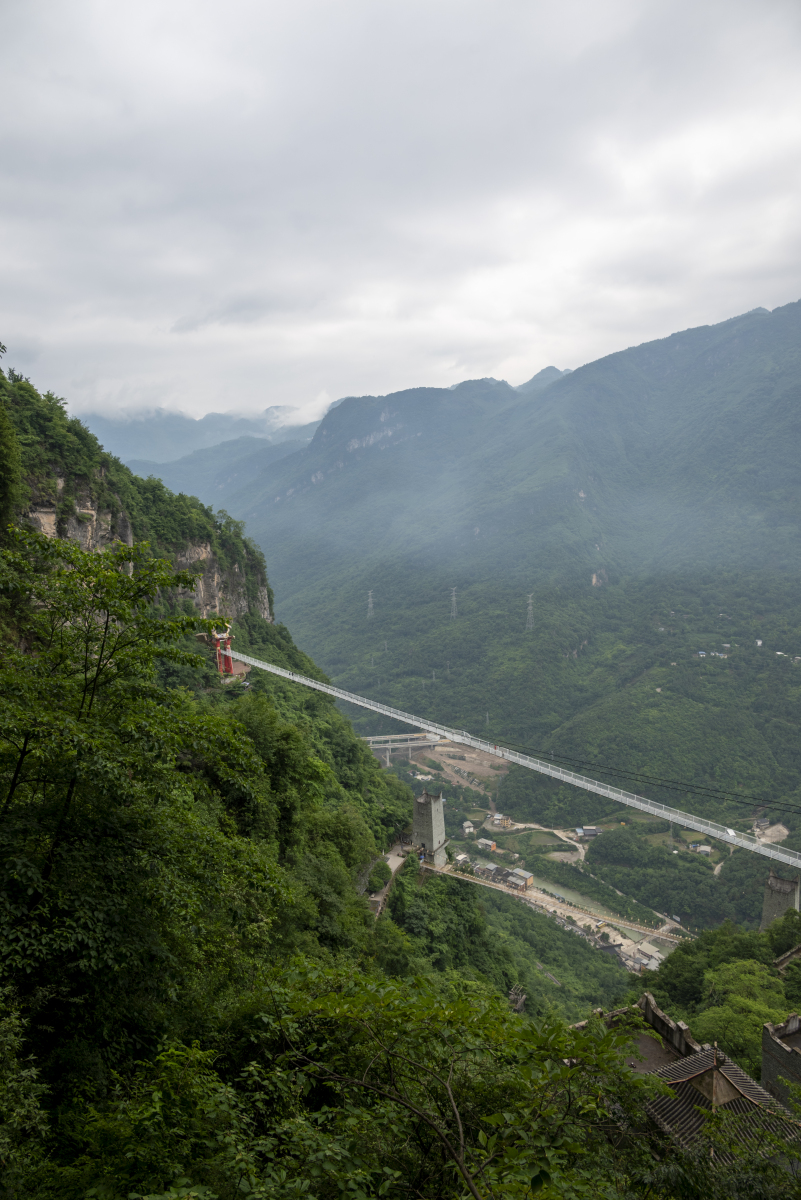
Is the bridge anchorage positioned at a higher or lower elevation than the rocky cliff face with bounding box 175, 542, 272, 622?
lower

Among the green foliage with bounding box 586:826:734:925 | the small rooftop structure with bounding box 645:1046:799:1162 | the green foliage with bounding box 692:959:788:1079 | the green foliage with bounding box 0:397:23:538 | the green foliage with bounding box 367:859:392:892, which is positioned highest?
the green foliage with bounding box 0:397:23:538

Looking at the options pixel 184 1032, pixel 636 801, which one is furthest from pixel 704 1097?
pixel 636 801

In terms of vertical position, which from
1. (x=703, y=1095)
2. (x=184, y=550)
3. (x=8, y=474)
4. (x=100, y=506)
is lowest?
(x=703, y=1095)

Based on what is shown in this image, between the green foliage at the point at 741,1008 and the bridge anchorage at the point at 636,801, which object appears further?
the bridge anchorage at the point at 636,801

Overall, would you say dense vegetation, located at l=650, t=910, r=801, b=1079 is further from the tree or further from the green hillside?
the green hillside

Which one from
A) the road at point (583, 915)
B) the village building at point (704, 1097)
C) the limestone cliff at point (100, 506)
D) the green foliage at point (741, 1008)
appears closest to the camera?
the village building at point (704, 1097)

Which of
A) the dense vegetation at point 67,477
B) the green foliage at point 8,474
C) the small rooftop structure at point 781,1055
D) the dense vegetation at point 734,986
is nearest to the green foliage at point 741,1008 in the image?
the dense vegetation at point 734,986

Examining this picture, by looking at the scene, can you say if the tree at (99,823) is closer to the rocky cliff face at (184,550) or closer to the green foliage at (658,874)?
the rocky cliff face at (184,550)

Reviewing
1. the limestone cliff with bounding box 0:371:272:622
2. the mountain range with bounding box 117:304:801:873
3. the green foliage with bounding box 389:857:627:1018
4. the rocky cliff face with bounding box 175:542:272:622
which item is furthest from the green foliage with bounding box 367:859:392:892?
the mountain range with bounding box 117:304:801:873

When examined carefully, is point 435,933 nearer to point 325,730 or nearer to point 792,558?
point 325,730

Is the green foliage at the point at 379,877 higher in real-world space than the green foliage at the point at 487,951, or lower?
higher

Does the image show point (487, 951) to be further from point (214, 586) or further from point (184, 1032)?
point (214, 586)
